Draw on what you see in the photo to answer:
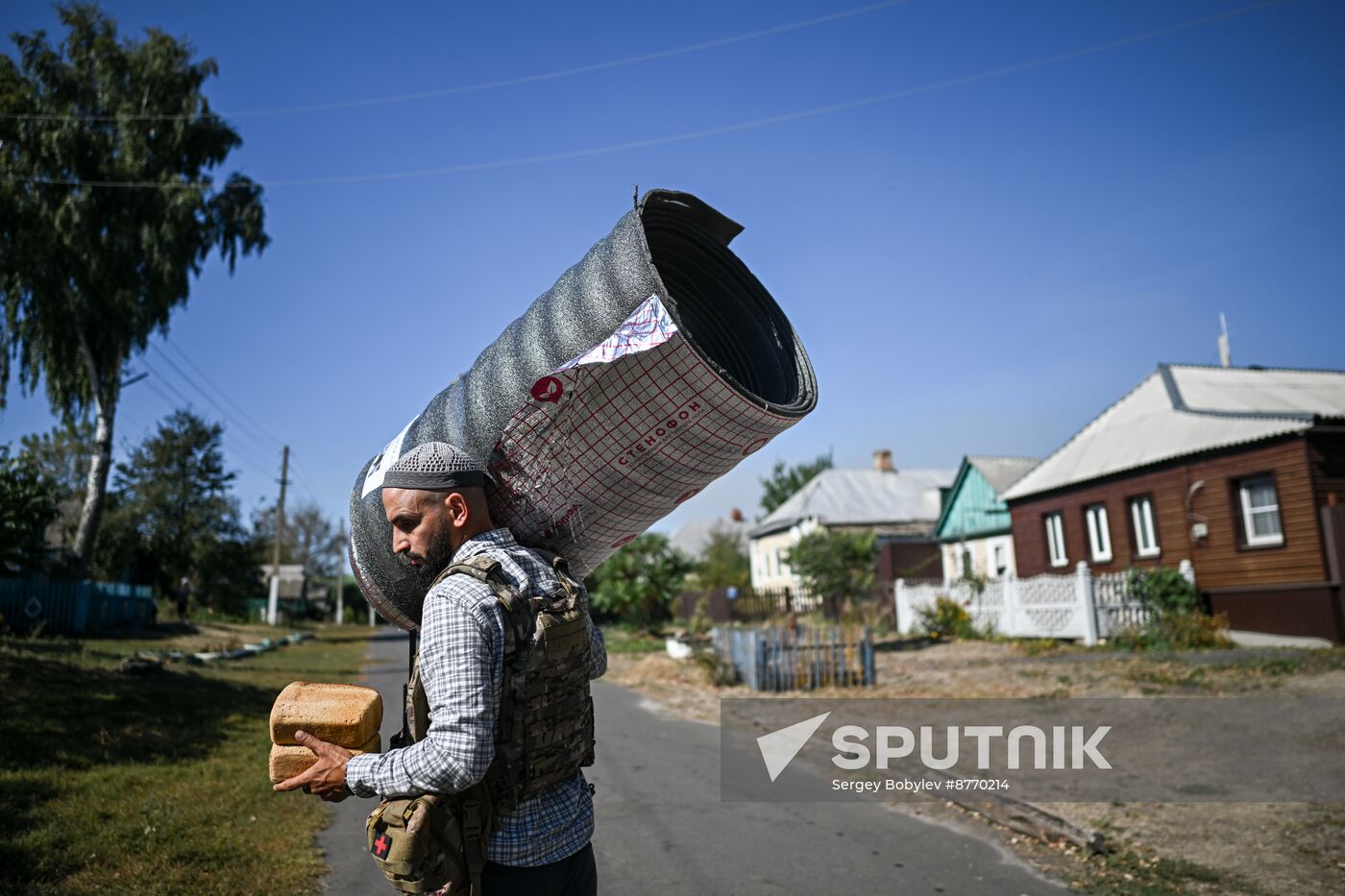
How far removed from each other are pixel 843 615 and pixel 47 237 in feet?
72.1

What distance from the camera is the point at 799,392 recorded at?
8.87 feet

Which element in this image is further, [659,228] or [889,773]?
[889,773]

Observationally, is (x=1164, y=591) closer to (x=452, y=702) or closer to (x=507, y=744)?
(x=507, y=744)

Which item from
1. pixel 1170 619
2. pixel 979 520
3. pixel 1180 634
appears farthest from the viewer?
pixel 979 520

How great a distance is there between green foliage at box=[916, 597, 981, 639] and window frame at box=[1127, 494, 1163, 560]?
4.20 m

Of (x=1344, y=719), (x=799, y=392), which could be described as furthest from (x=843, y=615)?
(x=799, y=392)

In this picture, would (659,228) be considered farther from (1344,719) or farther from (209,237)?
(209,237)

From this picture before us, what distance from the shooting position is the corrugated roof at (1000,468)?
1192 inches

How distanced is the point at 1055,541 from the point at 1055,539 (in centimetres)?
5

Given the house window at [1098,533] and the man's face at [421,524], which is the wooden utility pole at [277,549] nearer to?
the house window at [1098,533]

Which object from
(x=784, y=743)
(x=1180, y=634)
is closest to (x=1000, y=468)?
(x=1180, y=634)

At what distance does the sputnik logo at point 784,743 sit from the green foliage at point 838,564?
45.9ft

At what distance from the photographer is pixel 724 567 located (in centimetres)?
5125

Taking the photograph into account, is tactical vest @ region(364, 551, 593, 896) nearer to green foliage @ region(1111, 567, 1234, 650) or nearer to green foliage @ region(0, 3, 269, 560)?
green foliage @ region(1111, 567, 1234, 650)
